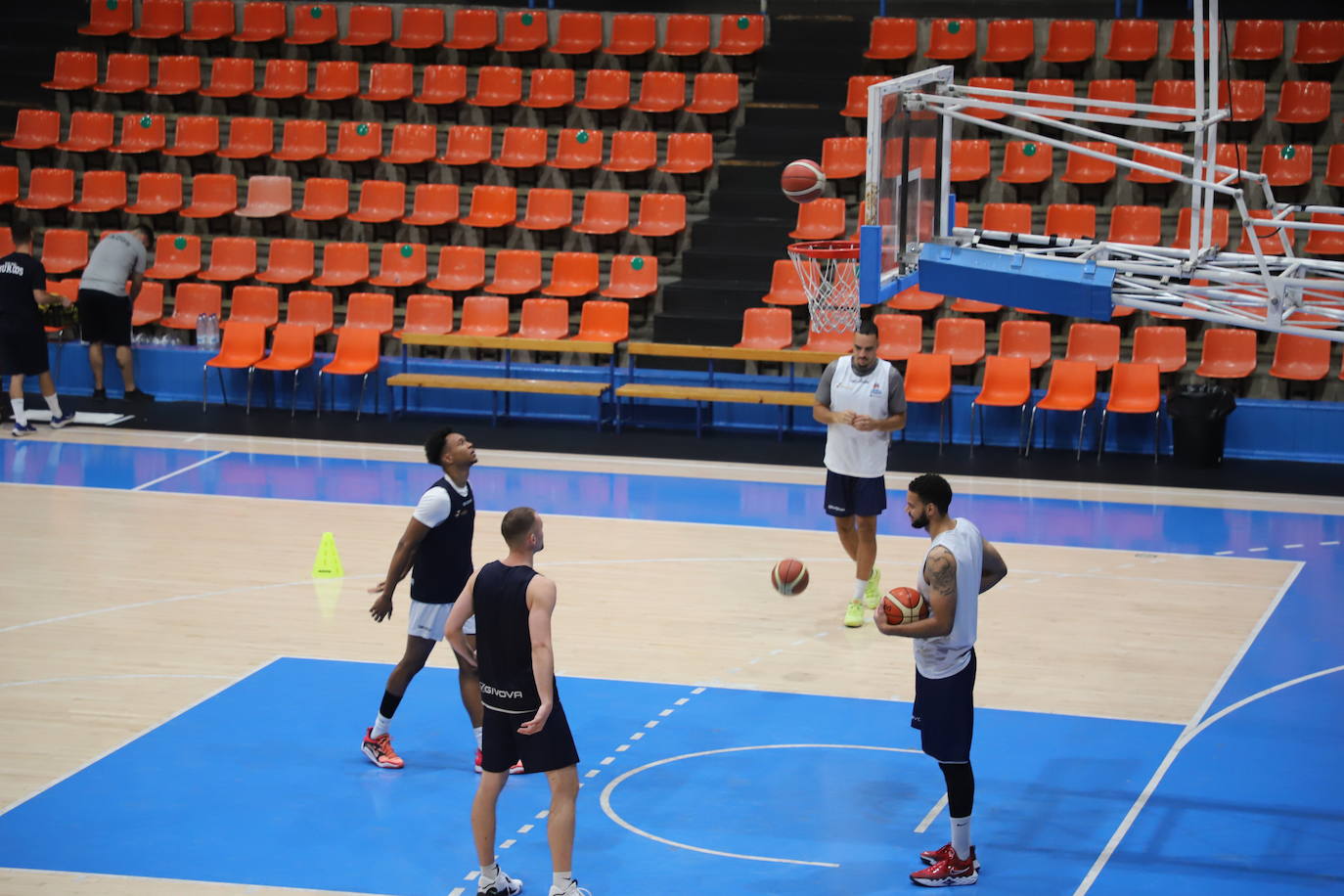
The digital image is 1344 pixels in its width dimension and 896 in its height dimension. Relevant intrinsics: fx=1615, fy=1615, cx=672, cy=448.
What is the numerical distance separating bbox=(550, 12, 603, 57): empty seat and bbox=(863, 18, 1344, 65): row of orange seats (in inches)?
133

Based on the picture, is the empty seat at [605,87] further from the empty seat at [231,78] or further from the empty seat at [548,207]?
the empty seat at [231,78]

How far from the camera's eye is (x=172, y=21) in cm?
2125

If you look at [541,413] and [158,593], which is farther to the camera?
[541,413]

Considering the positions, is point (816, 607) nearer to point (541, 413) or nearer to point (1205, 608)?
point (1205, 608)

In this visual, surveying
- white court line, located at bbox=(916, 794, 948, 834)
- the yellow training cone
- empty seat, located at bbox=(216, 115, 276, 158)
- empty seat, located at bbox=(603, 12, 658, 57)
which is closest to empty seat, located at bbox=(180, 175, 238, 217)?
empty seat, located at bbox=(216, 115, 276, 158)

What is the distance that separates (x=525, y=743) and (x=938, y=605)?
1.76 m

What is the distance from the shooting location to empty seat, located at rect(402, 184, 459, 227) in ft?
61.7

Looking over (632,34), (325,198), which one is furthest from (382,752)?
(632,34)

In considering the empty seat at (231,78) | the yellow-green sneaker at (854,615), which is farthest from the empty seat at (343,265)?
the yellow-green sneaker at (854,615)

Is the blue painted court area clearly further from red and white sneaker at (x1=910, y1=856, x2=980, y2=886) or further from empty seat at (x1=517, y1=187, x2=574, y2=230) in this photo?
empty seat at (x1=517, y1=187, x2=574, y2=230)

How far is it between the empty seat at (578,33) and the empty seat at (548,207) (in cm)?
241

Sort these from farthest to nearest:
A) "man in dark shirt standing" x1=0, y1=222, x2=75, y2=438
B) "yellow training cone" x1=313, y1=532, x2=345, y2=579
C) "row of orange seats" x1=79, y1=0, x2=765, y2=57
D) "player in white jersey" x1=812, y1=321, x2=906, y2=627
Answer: "row of orange seats" x1=79, y1=0, x2=765, y2=57
"man in dark shirt standing" x1=0, y1=222, x2=75, y2=438
"yellow training cone" x1=313, y1=532, x2=345, y2=579
"player in white jersey" x1=812, y1=321, x2=906, y2=627

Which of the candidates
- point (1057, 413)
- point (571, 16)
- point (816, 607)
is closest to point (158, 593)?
point (816, 607)

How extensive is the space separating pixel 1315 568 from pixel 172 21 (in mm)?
16040
